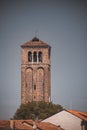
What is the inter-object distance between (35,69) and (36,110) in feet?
19.1

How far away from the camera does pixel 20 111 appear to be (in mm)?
39344

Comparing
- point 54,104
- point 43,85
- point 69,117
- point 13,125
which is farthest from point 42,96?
point 13,125

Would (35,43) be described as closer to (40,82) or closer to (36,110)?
(40,82)

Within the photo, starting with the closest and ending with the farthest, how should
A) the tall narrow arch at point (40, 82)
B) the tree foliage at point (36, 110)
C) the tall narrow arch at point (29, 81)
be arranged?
the tree foliage at point (36, 110) < the tall narrow arch at point (40, 82) < the tall narrow arch at point (29, 81)

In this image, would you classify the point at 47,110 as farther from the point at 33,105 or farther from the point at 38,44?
the point at 38,44

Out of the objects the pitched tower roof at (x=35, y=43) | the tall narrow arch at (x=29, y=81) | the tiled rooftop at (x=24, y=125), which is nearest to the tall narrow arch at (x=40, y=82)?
the tall narrow arch at (x=29, y=81)

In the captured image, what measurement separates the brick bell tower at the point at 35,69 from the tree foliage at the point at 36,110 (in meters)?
4.19

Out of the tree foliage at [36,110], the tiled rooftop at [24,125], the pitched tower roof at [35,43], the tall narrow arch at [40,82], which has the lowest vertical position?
the tiled rooftop at [24,125]

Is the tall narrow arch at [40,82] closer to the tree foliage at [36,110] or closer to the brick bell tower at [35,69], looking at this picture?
the brick bell tower at [35,69]

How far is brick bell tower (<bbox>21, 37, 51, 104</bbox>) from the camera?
4538 centimetres

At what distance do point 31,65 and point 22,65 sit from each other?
60 centimetres

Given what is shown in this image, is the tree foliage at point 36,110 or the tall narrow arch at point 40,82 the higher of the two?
the tall narrow arch at point 40,82

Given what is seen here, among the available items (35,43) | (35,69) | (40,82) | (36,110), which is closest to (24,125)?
(36,110)

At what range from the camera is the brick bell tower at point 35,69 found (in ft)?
149
